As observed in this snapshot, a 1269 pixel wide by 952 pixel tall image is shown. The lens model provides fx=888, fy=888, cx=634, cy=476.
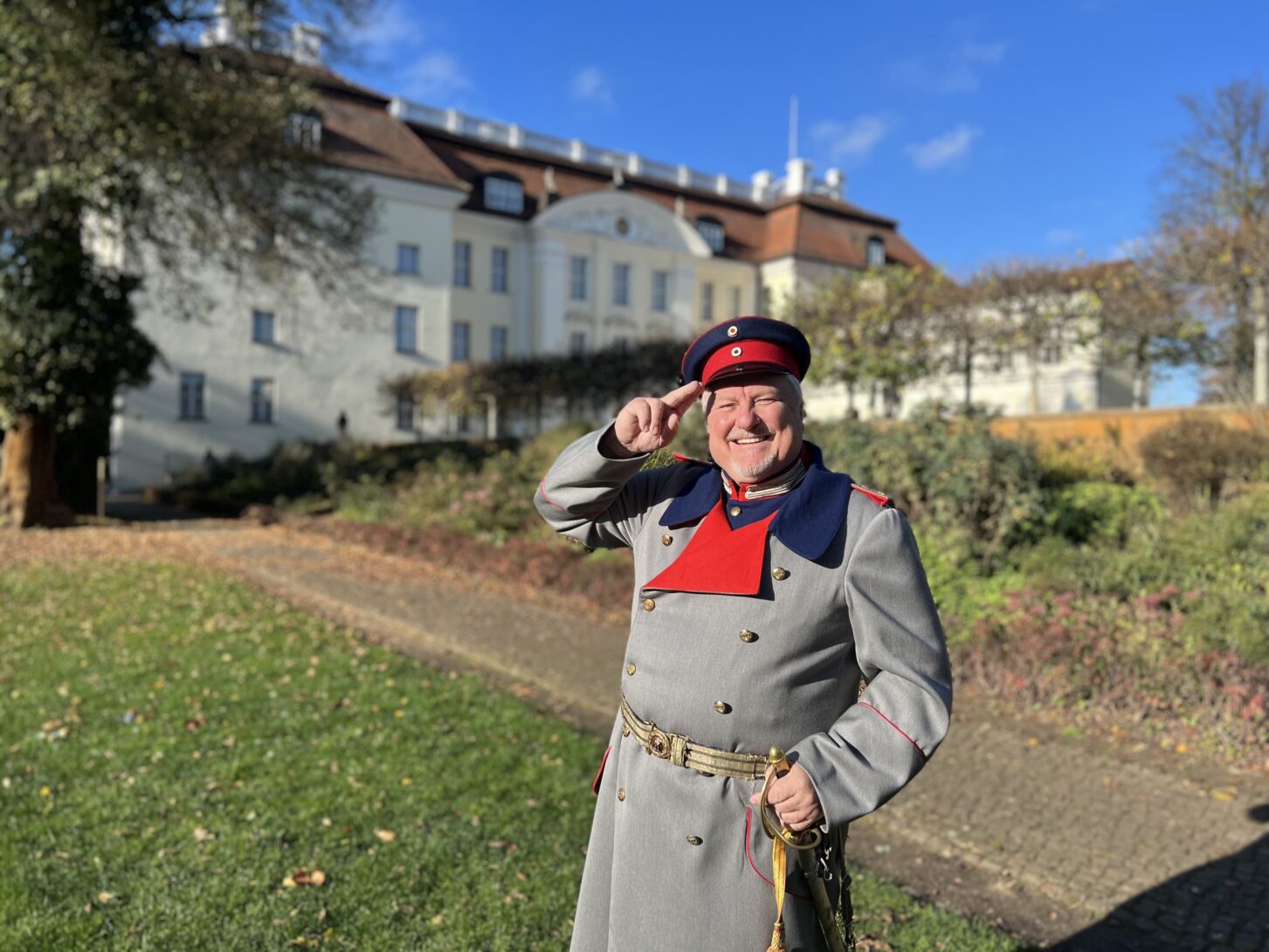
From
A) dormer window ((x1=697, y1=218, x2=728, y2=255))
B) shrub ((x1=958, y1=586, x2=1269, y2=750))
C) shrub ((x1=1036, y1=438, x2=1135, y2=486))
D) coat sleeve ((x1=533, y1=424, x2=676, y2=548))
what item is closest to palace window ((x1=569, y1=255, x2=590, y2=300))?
dormer window ((x1=697, y1=218, x2=728, y2=255))

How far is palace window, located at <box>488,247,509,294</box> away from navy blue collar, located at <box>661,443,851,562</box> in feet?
126

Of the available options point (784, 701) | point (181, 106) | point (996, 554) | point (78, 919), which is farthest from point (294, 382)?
point (784, 701)

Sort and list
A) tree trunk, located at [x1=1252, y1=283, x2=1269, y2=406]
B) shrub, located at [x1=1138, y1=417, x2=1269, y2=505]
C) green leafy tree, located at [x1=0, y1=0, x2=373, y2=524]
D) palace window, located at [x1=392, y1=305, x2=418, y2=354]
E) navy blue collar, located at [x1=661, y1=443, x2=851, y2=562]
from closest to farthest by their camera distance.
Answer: navy blue collar, located at [x1=661, y1=443, x2=851, y2=562] → shrub, located at [x1=1138, y1=417, x2=1269, y2=505] → green leafy tree, located at [x1=0, y1=0, x2=373, y2=524] → tree trunk, located at [x1=1252, y1=283, x2=1269, y2=406] → palace window, located at [x1=392, y1=305, x2=418, y2=354]

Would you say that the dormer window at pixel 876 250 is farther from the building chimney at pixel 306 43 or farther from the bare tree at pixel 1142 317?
the building chimney at pixel 306 43

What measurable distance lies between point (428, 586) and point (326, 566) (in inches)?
85.6

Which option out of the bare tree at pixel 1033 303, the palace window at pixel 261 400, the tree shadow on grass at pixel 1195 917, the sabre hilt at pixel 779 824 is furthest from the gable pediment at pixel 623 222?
the sabre hilt at pixel 779 824

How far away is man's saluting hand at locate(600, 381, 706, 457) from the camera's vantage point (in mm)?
2008

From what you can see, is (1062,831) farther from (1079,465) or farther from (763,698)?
(1079,465)

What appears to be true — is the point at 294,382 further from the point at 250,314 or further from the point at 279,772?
the point at 279,772

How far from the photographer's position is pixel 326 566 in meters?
12.3

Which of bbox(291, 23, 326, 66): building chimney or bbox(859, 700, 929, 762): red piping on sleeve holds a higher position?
bbox(291, 23, 326, 66): building chimney

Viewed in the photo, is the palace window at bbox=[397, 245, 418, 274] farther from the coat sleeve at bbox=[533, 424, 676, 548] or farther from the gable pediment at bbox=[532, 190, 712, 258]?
the coat sleeve at bbox=[533, 424, 676, 548]

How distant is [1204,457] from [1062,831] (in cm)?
601

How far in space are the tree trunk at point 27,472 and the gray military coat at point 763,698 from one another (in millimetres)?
16830
